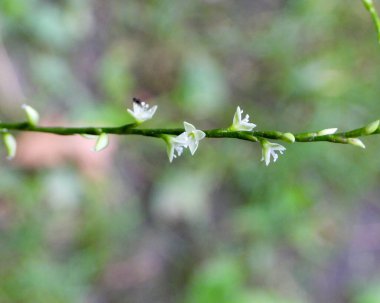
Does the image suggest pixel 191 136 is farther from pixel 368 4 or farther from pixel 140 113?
pixel 368 4

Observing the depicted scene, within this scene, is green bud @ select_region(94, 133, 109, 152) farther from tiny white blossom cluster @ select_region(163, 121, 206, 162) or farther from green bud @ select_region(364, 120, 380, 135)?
green bud @ select_region(364, 120, 380, 135)

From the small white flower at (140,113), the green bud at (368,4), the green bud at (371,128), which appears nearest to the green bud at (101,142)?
the small white flower at (140,113)

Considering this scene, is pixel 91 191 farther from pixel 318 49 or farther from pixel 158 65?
pixel 318 49

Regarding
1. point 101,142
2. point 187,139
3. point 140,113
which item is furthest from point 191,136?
point 101,142

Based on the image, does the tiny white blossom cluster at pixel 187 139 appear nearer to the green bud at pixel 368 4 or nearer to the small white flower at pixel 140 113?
the small white flower at pixel 140 113

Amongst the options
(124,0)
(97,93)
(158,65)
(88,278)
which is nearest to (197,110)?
(158,65)

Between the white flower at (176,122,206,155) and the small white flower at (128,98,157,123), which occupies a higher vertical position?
the small white flower at (128,98,157,123)

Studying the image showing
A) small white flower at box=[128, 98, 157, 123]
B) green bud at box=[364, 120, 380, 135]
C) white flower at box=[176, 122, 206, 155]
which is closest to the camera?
green bud at box=[364, 120, 380, 135]

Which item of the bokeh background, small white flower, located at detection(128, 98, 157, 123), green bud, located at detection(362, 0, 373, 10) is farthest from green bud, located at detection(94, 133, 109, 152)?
the bokeh background

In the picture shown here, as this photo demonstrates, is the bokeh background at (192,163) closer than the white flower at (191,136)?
No
